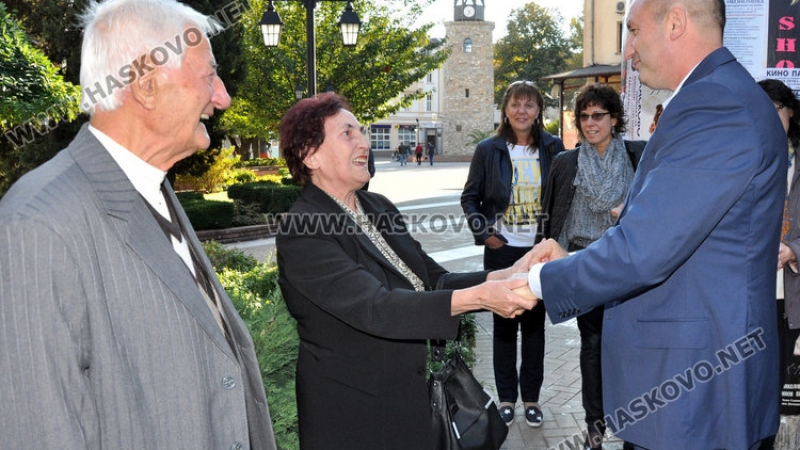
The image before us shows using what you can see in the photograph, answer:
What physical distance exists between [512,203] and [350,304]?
292 cm

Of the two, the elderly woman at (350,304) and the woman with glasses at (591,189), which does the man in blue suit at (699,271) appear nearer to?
the elderly woman at (350,304)

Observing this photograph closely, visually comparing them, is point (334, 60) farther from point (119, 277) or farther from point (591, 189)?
point (119, 277)

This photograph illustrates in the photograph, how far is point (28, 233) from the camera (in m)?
1.27

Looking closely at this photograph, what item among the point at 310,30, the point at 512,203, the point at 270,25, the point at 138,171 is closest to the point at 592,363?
the point at 512,203

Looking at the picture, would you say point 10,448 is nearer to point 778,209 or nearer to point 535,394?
point 778,209

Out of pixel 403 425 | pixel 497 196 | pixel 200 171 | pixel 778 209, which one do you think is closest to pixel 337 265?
pixel 403 425

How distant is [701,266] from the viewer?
206 cm

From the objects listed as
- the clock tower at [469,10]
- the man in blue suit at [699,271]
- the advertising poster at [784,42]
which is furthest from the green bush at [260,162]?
the clock tower at [469,10]

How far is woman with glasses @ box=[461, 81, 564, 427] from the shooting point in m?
4.75

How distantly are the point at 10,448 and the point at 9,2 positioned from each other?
44.9 ft

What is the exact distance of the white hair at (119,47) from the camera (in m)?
1.58

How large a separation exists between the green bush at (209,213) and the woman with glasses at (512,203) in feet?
31.6

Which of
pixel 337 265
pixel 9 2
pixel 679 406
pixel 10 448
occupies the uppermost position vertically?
pixel 9 2

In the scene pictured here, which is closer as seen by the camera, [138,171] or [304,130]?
[138,171]
